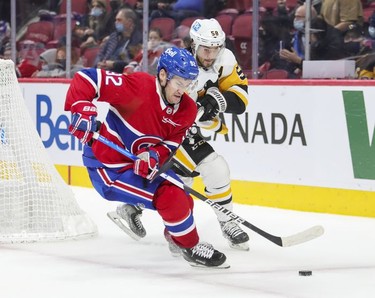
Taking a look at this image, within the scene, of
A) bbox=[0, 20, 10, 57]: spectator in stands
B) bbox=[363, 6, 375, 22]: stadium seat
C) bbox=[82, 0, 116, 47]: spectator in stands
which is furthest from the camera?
bbox=[0, 20, 10, 57]: spectator in stands

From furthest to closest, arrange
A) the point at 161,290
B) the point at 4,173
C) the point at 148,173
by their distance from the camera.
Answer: the point at 4,173
the point at 148,173
the point at 161,290

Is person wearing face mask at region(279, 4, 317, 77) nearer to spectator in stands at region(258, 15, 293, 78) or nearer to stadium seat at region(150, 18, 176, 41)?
spectator in stands at region(258, 15, 293, 78)

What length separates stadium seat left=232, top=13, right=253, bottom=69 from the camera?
659cm

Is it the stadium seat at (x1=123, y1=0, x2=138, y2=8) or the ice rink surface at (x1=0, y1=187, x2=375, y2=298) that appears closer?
the ice rink surface at (x1=0, y1=187, x2=375, y2=298)

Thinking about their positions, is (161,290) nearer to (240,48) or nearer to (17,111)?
(17,111)

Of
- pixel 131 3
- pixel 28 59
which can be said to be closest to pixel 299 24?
pixel 131 3

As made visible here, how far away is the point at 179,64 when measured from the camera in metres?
4.15

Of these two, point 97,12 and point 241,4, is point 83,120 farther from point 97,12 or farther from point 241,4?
point 97,12

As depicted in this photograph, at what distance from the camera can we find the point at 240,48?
664cm

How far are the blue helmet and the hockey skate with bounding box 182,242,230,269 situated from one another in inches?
27.8

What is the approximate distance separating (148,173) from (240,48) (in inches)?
104

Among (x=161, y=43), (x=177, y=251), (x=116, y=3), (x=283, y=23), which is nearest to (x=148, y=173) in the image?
(x=177, y=251)

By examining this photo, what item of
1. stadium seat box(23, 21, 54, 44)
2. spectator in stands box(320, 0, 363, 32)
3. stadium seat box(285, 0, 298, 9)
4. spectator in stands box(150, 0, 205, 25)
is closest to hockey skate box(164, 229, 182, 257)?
spectator in stands box(320, 0, 363, 32)

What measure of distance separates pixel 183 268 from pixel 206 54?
107 cm
